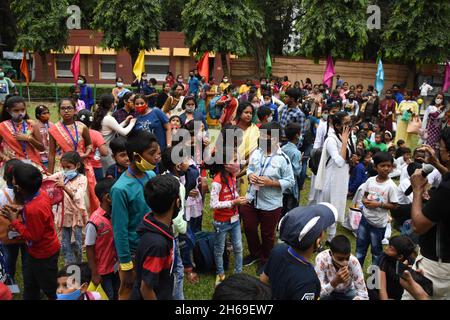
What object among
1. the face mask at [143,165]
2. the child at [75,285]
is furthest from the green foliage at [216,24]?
the child at [75,285]

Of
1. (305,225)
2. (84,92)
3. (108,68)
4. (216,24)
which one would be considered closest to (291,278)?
(305,225)

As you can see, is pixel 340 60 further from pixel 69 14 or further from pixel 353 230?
pixel 353 230

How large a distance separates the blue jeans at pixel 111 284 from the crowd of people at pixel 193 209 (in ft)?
0.03

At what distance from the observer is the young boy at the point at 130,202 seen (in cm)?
308

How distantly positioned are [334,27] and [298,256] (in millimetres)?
18654

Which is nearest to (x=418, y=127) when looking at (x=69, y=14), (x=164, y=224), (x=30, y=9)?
(x=164, y=224)

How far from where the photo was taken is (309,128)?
25.9ft

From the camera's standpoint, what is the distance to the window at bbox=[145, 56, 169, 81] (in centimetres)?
3332

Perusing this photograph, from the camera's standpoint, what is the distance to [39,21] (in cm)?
2422

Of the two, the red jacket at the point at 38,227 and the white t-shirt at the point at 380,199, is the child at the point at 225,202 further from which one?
the red jacket at the point at 38,227

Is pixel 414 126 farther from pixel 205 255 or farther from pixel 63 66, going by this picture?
pixel 63 66

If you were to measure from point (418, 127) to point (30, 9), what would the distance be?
72.4 feet

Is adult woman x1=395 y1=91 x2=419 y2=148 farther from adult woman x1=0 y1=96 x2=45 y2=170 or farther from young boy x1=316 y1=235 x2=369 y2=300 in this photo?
adult woman x1=0 y1=96 x2=45 y2=170
